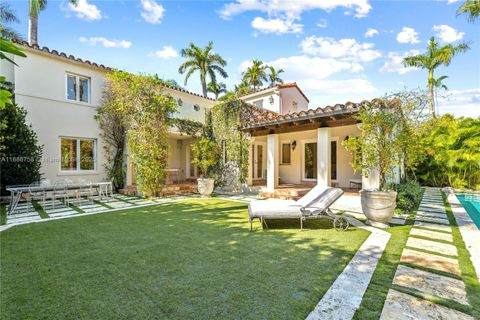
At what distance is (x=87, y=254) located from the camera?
5051 millimetres

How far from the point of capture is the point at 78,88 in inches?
537

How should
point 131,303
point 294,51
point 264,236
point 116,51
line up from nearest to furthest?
point 131,303 → point 264,236 → point 116,51 → point 294,51

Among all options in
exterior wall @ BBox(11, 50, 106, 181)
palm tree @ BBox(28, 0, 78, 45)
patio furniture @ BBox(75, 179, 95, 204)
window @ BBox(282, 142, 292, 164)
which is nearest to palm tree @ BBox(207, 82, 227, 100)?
window @ BBox(282, 142, 292, 164)

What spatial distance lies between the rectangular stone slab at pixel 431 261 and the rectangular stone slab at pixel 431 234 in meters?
1.46

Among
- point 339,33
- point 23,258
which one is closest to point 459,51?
point 339,33

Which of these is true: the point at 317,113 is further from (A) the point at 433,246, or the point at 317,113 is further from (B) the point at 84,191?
(B) the point at 84,191

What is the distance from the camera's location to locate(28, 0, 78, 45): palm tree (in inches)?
580

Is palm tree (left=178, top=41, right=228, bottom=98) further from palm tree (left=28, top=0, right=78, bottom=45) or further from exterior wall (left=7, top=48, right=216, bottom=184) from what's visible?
exterior wall (left=7, top=48, right=216, bottom=184)

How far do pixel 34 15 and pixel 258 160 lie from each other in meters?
17.0

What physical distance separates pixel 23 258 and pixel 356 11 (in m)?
15.9

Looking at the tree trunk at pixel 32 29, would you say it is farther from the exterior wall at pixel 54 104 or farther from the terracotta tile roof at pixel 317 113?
the terracotta tile roof at pixel 317 113

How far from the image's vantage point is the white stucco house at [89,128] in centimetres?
1135

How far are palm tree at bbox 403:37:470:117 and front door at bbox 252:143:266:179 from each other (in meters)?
21.5

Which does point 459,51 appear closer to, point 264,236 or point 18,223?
point 264,236
